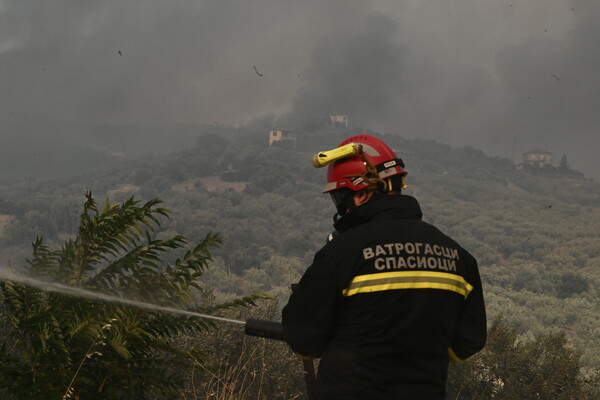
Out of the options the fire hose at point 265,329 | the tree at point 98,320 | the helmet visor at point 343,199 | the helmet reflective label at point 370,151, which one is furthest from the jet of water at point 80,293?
the helmet reflective label at point 370,151

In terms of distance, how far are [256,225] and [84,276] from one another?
182 meters

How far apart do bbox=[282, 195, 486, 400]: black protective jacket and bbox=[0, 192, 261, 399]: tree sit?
159 centimetres

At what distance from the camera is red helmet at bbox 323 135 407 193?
9.34ft

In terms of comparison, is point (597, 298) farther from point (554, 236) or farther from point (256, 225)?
point (256, 225)

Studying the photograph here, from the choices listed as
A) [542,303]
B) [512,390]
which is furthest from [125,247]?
[542,303]

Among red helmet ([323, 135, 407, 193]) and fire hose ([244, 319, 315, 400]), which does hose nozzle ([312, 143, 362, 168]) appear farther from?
fire hose ([244, 319, 315, 400])

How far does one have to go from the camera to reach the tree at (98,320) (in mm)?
3850

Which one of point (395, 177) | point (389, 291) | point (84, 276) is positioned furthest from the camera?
point (84, 276)

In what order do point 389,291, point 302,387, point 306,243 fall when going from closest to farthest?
point 389,291 → point 302,387 → point 306,243

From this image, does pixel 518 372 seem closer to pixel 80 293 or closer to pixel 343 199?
pixel 80 293

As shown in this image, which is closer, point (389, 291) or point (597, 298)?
point (389, 291)

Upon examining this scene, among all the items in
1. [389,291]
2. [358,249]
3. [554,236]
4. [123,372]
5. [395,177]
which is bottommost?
[123,372]

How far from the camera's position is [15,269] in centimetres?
454

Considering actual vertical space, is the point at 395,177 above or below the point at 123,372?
above
